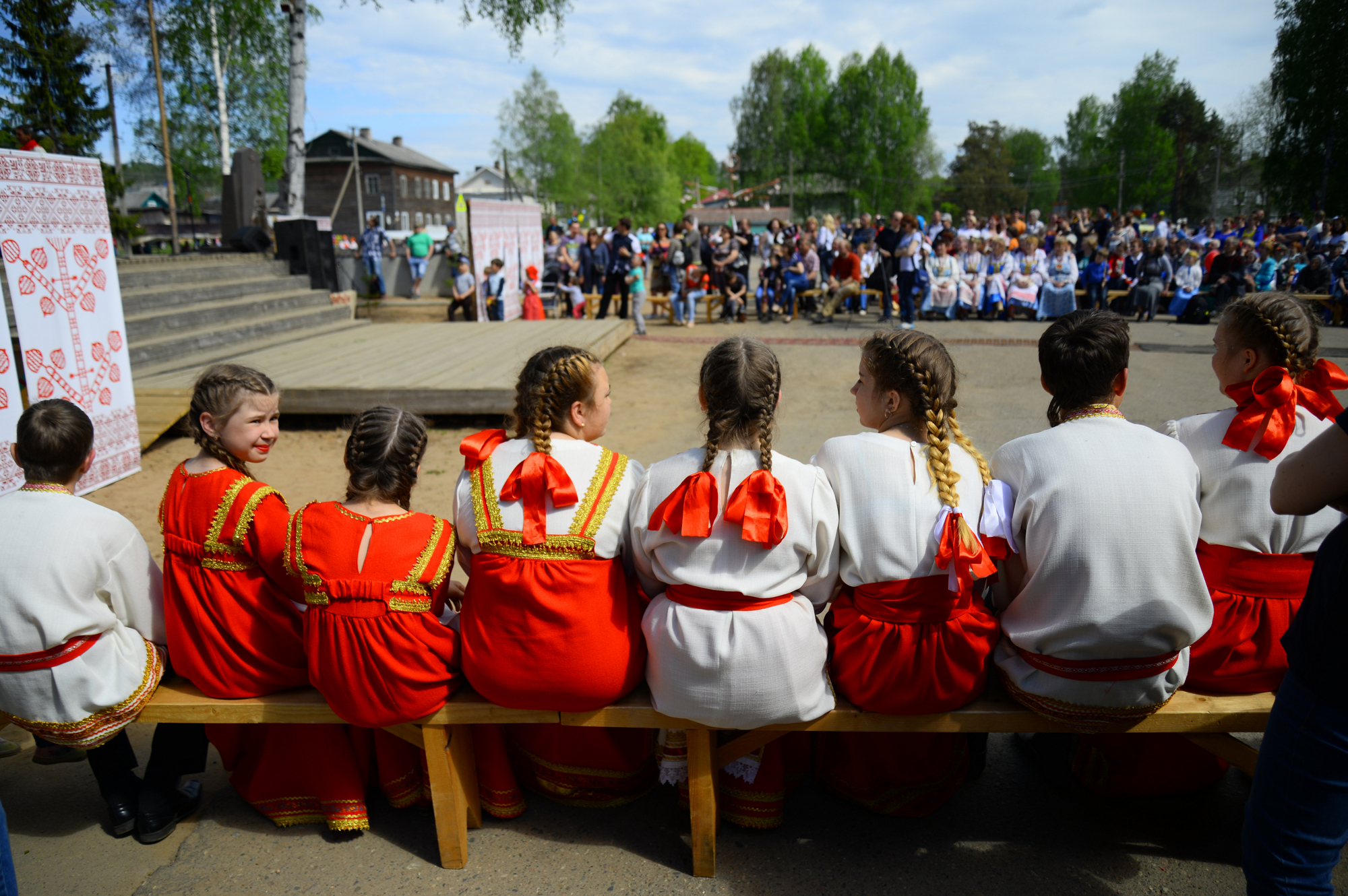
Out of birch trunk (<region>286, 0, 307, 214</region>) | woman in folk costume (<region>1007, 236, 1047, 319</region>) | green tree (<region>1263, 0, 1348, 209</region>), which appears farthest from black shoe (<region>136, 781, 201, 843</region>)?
green tree (<region>1263, 0, 1348, 209</region>)

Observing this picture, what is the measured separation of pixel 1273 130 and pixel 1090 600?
29554 mm

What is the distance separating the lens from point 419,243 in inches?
714

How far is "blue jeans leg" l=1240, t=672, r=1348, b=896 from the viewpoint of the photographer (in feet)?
4.58

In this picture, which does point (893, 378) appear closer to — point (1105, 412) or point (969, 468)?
point (969, 468)

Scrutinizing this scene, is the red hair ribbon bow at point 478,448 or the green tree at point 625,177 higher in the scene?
the green tree at point 625,177

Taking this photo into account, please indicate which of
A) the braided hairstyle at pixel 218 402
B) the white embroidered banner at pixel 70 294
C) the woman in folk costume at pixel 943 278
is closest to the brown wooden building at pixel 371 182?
the woman in folk costume at pixel 943 278

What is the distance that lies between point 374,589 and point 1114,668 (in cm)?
180

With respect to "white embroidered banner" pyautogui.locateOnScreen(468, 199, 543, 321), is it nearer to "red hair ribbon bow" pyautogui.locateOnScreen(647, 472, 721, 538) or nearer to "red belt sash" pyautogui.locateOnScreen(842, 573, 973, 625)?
"red hair ribbon bow" pyautogui.locateOnScreen(647, 472, 721, 538)

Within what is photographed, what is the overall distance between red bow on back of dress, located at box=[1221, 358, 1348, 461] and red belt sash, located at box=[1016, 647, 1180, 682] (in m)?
0.56

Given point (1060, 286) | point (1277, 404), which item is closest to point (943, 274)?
point (1060, 286)

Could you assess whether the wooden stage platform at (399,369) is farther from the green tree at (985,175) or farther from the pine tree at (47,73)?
the green tree at (985,175)

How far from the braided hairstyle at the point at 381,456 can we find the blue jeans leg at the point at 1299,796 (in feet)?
6.26

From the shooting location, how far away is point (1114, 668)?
1.90m

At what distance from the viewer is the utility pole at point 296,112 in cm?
1320
